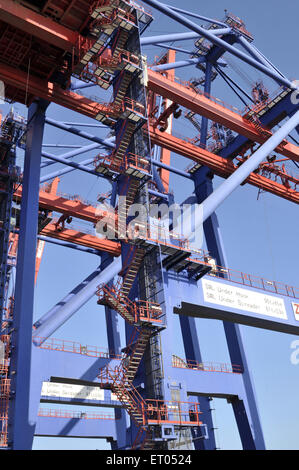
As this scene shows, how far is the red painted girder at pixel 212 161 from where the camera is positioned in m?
25.3

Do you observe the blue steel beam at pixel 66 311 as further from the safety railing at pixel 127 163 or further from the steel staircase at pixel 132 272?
the safety railing at pixel 127 163

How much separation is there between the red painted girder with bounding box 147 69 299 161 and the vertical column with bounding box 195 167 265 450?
441 centimetres

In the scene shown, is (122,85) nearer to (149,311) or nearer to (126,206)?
(126,206)

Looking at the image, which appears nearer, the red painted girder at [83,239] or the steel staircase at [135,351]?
the steel staircase at [135,351]

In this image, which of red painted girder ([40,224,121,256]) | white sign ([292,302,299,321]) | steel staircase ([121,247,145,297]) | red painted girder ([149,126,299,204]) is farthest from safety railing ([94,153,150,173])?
white sign ([292,302,299,321])

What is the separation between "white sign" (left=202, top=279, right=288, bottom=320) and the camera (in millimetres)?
21109

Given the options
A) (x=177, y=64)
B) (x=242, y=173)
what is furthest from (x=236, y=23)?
(x=242, y=173)

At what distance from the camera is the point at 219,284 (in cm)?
2164

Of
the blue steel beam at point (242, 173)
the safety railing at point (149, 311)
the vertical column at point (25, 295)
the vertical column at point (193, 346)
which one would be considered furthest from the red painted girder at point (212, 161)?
the safety railing at point (149, 311)

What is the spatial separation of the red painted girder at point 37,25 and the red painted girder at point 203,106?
4226 mm

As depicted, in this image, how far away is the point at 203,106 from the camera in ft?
77.1
